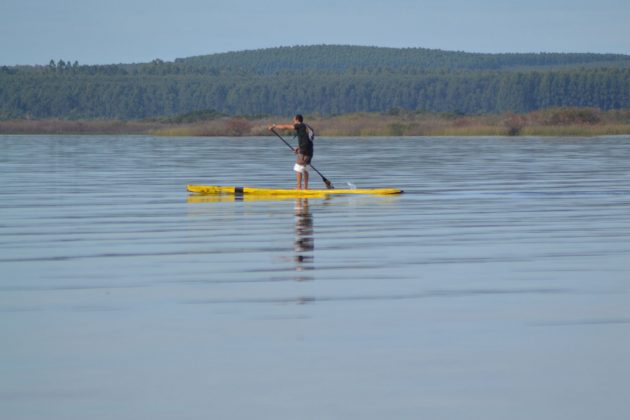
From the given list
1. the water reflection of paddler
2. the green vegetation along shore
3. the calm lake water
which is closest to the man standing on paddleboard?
the water reflection of paddler

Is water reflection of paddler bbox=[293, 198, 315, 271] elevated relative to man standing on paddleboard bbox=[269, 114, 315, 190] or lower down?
lower down

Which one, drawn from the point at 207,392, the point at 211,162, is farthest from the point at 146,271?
the point at 211,162

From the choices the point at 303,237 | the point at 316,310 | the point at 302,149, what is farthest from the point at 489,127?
the point at 316,310

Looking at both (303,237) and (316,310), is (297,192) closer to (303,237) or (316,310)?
(303,237)

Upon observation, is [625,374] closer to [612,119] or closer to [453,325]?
[453,325]

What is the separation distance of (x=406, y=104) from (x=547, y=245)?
182 m

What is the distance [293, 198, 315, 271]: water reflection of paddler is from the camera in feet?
54.4

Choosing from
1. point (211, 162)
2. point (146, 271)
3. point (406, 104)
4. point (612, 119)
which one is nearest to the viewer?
point (146, 271)

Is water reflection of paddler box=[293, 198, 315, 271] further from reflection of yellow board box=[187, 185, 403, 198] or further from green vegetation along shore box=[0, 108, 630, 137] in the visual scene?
green vegetation along shore box=[0, 108, 630, 137]

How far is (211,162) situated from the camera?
50.6 m

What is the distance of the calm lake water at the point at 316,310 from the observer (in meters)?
9.24

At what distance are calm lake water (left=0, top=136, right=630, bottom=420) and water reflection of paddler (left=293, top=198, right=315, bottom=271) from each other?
5cm

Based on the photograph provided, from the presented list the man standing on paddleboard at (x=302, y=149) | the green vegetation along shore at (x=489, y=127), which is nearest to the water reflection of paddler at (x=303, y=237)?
the man standing on paddleboard at (x=302, y=149)

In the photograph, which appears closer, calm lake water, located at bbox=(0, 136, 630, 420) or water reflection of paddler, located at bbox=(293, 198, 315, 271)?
calm lake water, located at bbox=(0, 136, 630, 420)
